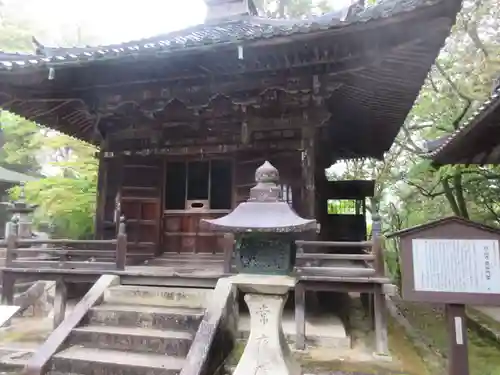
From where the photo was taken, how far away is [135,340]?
5.20 meters

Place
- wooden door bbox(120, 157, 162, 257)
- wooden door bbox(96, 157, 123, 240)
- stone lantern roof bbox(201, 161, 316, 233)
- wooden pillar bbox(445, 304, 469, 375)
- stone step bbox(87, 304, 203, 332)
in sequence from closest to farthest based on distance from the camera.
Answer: wooden pillar bbox(445, 304, 469, 375) → stone lantern roof bbox(201, 161, 316, 233) → stone step bbox(87, 304, 203, 332) → wooden door bbox(120, 157, 162, 257) → wooden door bbox(96, 157, 123, 240)

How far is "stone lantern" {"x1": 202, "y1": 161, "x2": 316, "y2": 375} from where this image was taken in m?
4.18

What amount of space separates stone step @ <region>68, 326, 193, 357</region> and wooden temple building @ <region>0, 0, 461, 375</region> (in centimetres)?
33

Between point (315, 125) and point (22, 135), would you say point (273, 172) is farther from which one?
point (22, 135)

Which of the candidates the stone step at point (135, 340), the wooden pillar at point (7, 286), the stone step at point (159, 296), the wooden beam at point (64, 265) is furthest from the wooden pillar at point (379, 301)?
the wooden pillar at point (7, 286)

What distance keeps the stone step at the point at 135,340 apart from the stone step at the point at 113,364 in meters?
0.11

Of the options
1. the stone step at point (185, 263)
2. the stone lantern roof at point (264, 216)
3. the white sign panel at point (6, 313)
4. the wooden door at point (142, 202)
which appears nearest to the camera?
the stone lantern roof at point (264, 216)

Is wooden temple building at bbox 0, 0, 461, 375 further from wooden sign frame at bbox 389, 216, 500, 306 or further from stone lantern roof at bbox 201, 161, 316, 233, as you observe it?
wooden sign frame at bbox 389, 216, 500, 306

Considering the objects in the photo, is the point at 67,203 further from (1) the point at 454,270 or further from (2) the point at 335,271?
(1) the point at 454,270

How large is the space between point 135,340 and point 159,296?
92 cm

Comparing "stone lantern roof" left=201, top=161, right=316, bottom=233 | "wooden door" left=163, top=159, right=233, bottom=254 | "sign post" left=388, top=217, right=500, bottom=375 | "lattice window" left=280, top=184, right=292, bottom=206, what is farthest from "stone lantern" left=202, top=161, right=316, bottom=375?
"wooden door" left=163, top=159, right=233, bottom=254

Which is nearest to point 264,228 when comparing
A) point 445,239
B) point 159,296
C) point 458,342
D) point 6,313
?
point 445,239

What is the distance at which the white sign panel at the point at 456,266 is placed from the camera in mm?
3537

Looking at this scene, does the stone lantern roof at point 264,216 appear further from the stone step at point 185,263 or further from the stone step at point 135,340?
the stone step at point 185,263
